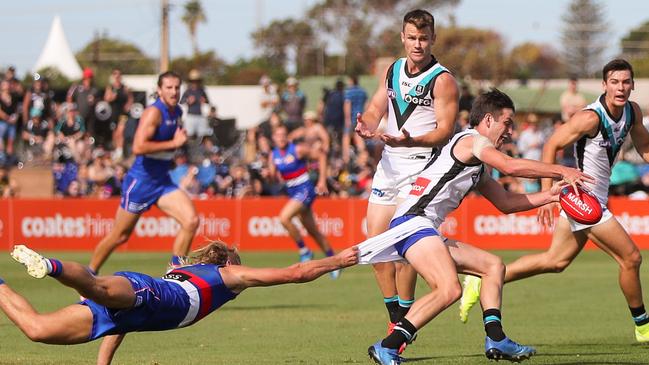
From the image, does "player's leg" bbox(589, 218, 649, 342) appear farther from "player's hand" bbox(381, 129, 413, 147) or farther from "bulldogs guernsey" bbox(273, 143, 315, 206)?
"bulldogs guernsey" bbox(273, 143, 315, 206)

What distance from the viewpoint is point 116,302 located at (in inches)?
318

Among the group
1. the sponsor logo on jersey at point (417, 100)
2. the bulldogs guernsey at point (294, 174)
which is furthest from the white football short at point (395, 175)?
the bulldogs guernsey at point (294, 174)

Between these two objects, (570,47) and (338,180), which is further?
(570,47)

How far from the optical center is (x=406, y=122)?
10609mm

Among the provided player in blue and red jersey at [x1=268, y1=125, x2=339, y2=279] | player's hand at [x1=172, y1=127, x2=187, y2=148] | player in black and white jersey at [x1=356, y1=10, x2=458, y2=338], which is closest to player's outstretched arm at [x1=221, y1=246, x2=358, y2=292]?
player in black and white jersey at [x1=356, y1=10, x2=458, y2=338]

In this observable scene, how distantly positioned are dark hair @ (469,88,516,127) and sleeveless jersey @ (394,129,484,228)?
0.52 feet

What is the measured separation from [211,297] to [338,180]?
20.7 metres

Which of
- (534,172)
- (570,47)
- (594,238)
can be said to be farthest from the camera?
(570,47)

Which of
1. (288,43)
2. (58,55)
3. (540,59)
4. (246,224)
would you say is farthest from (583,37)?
(246,224)

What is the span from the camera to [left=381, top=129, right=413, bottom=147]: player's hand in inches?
370

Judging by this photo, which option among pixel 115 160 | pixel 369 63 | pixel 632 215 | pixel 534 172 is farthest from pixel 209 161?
pixel 369 63

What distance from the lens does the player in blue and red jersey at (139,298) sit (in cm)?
805

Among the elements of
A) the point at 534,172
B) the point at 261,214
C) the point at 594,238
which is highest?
the point at 534,172

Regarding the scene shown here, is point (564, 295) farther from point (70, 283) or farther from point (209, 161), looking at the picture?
point (209, 161)
